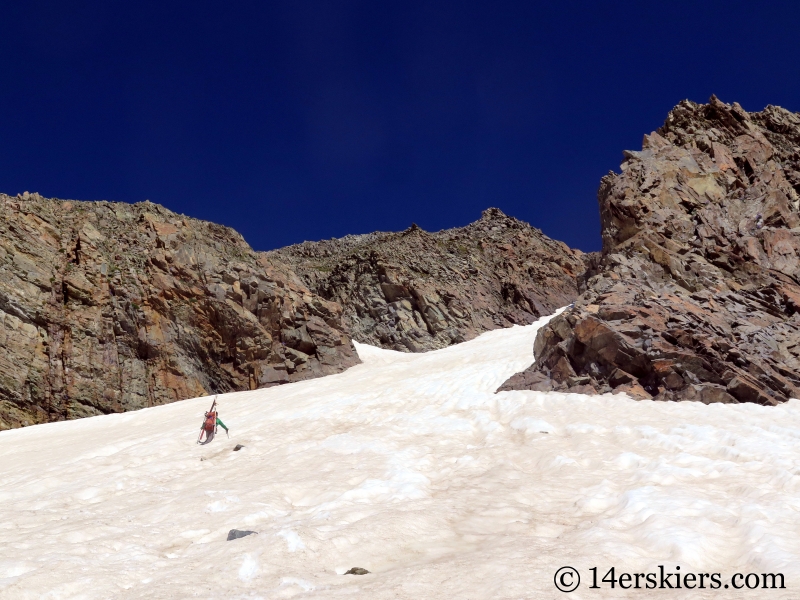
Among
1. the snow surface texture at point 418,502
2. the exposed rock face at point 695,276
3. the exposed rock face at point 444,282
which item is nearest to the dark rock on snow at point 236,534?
the snow surface texture at point 418,502

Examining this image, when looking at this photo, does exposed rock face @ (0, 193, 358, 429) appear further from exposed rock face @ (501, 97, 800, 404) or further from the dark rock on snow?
the dark rock on snow

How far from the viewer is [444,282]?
55531mm

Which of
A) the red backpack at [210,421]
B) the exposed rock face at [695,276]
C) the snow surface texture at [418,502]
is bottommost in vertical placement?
the snow surface texture at [418,502]

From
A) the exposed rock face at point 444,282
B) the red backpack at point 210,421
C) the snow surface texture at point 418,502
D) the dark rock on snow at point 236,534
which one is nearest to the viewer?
the snow surface texture at point 418,502

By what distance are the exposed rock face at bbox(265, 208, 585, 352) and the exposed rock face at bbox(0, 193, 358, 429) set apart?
8.54m

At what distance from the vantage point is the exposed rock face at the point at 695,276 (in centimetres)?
1983

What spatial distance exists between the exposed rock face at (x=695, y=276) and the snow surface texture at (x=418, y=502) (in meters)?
2.01

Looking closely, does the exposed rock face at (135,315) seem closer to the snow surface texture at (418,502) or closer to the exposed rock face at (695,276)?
the snow surface texture at (418,502)

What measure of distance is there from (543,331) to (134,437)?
1728 centimetres

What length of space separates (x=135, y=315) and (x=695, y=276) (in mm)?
29130

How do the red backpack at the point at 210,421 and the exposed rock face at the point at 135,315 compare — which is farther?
the exposed rock face at the point at 135,315

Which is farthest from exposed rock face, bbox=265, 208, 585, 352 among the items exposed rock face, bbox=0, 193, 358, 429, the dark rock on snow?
the dark rock on snow

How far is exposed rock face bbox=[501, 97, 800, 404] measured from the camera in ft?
65.1

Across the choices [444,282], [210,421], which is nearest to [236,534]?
[210,421]
